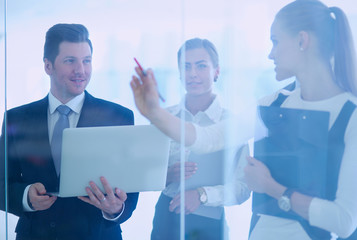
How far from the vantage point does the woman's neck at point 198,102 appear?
5.67 feet

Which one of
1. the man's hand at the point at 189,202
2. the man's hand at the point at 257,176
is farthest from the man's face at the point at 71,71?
the man's hand at the point at 257,176

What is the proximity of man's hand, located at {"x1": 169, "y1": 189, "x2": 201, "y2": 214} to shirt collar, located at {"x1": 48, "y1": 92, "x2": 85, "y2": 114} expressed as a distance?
0.61m

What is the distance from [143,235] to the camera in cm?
180

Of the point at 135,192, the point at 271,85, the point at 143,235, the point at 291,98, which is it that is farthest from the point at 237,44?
the point at 143,235

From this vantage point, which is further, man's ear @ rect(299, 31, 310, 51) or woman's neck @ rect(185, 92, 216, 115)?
woman's neck @ rect(185, 92, 216, 115)

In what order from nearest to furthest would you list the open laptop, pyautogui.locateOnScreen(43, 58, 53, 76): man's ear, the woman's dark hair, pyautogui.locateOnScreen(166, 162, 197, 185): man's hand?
the woman's dark hair, the open laptop, pyautogui.locateOnScreen(166, 162, 197, 185): man's hand, pyautogui.locateOnScreen(43, 58, 53, 76): man's ear

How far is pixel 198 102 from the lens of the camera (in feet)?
5.72

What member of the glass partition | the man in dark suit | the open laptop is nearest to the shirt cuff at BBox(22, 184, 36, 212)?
the man in dark suit

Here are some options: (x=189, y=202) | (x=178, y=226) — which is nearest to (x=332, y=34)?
(x=189, y=202)

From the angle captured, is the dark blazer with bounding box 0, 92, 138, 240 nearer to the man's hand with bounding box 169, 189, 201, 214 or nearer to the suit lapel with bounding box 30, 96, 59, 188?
the suit lapel with bounding box 30, 96, 59, 188

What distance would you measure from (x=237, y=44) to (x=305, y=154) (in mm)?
587

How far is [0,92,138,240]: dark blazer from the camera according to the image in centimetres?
176

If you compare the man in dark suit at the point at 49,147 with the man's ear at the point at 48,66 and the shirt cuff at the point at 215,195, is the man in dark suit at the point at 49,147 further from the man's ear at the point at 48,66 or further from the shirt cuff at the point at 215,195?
the shirt cuff at the point at 215,195

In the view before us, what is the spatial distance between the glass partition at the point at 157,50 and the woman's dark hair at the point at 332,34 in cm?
16
